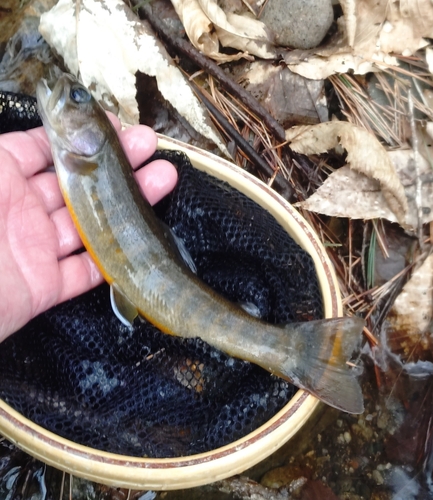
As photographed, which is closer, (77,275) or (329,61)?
(77,275)

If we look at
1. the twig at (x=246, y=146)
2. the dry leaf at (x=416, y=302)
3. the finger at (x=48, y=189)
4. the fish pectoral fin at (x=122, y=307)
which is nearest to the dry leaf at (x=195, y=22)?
the twig at (x=246, y=146)

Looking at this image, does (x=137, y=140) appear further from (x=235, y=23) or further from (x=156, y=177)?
(x=235, y=23)

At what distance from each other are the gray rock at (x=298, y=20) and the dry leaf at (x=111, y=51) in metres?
0.65

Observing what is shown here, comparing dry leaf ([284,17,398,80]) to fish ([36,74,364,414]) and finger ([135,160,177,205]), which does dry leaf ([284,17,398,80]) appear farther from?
fish ([36,74,364,414])

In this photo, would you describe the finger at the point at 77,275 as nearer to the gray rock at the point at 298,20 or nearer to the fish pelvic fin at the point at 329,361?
the fish pelvic fin at the point at 329,361

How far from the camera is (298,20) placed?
268 cm

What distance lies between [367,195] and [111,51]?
56.1 inches

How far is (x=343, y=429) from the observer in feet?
8.52

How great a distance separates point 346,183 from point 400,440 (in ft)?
4.37

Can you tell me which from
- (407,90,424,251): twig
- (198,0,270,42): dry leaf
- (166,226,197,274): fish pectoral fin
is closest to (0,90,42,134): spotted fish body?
(166,226,197,274): fish pectoral fin

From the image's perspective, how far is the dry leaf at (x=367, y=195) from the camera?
2.52m

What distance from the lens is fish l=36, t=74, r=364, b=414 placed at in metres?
1.91

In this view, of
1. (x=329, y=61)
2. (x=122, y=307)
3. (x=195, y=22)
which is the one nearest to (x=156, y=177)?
(x=122, y=307)

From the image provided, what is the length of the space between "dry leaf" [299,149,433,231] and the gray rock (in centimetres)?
75
